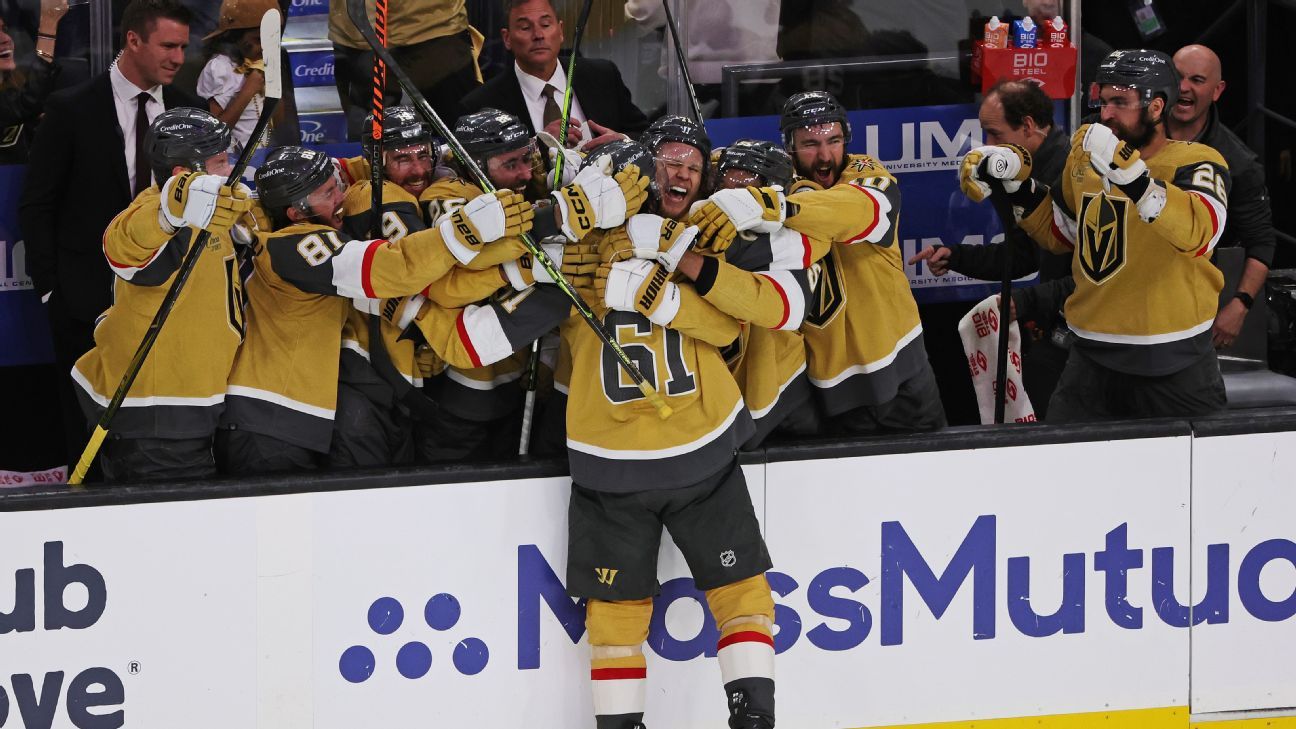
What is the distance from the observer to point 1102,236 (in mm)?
3928

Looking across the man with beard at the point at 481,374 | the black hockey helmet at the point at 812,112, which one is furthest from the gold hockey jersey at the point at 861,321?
the man with beard at the point at 481,374

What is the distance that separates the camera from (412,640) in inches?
133

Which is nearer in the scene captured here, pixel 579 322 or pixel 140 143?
pixel 579 322

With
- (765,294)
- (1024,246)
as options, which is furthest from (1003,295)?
(765,294)

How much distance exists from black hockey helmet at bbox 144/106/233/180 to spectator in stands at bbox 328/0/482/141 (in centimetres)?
150

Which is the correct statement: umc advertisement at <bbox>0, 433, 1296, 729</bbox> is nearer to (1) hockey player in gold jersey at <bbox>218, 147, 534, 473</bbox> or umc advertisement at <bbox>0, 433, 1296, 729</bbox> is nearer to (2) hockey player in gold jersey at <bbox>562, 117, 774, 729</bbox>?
(2) hockey player in gold jersey at <bbox>562, 117, 774, 729</bbox>

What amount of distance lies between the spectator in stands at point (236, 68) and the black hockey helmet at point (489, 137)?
1.48 meters

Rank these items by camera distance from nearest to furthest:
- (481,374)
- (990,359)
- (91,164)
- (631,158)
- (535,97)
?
(631,158)
(481,374)
(91,164)
(990,359)
(535,97)

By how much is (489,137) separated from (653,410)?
2.49 feet

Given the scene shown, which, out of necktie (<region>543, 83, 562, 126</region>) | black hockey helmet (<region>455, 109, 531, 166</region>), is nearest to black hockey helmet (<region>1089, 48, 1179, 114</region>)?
black hockey helmet (<region>455, 109, 531, 166</region>)

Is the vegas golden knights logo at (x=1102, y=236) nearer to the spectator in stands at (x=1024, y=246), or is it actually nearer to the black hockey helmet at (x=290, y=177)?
the spectator in stands at (x=1024, y=246)

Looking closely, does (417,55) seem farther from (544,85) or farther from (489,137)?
(489,137)

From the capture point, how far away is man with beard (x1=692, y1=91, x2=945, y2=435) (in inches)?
145

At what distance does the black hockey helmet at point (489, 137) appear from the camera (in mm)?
3576
